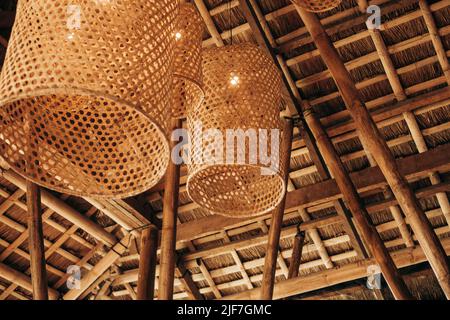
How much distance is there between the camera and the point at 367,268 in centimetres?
584

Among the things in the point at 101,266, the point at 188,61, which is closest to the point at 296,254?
the point at 101,266

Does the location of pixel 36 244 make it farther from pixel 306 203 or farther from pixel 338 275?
pixel 338 275

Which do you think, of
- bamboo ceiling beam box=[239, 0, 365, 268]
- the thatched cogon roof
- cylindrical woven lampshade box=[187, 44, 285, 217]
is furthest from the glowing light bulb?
the thatched cogon roof

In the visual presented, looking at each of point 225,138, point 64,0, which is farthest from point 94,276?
point 64,0

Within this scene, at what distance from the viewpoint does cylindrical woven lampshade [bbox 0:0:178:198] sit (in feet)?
4.95

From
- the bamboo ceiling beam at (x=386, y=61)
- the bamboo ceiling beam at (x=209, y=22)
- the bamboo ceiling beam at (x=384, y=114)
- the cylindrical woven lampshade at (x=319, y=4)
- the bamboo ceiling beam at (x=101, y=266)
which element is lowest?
the cylindrical woven lampshade at (x=319, y=4)

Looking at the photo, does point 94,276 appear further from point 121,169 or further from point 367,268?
point 121,169

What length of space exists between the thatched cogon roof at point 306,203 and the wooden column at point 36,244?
3.87ft

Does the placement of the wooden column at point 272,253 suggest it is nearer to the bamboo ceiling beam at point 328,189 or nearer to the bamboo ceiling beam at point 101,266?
the bamboo ceiling beam at point 328,189

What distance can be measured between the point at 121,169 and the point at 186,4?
1.11 meters

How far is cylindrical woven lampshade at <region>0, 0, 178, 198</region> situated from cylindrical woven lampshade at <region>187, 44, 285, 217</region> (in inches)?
32.7

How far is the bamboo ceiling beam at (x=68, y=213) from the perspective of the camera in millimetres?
5399

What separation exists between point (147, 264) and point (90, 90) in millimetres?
3786

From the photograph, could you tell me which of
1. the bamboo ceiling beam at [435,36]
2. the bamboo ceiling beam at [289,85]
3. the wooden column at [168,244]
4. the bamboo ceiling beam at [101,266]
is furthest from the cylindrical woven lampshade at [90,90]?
the bamboo ceiling beam at [101,266]
